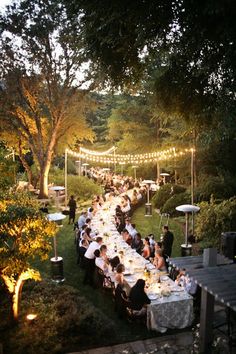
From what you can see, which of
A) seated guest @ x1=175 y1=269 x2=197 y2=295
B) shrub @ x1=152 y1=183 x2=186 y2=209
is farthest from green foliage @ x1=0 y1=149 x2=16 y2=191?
shrub @ x1=152 y1=183 x2=186 y2=209

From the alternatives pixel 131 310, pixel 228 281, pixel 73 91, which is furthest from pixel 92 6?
pixel 73 91

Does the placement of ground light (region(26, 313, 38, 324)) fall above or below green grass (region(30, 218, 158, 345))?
above

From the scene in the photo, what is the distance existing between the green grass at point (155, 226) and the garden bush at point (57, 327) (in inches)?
264

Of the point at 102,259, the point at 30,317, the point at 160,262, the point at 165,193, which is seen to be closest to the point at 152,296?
the point at 160,262

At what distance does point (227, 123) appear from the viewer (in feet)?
28.7

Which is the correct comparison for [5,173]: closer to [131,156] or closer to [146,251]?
[146,251]

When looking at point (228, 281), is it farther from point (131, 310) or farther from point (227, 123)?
point (227, 123)

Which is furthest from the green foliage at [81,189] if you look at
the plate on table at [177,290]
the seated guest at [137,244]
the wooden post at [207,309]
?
the wooden post at [207,309]

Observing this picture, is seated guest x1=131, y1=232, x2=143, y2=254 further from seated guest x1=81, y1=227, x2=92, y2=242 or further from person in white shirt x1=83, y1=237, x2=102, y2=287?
person in white shirt x1=83, y1=237, x2=102, y2=287

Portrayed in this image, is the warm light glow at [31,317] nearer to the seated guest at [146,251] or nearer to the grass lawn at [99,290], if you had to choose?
the grass lawn at [99,290]

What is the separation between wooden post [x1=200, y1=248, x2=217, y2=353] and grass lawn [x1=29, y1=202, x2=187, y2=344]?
5.71 feet

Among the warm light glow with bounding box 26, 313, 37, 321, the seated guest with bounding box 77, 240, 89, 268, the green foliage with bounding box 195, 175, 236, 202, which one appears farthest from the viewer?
the green foliage with bounding box 195, 175, 236, 202

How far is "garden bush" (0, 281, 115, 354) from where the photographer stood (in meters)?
7.40

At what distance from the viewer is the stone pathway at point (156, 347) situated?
7.32 metres
